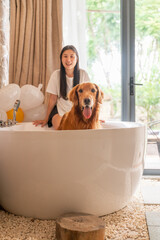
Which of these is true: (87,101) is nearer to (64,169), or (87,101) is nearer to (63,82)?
(64,169)

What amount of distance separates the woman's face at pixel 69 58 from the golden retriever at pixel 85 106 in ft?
2.01

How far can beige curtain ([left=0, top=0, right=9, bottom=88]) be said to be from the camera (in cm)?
284

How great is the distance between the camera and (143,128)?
6.21 ft

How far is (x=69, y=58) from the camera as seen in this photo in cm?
264

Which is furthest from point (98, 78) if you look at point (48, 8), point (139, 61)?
point (48, 8)

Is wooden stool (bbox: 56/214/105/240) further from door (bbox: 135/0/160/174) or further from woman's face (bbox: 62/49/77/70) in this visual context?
door (bbox: 135/0/160/174)

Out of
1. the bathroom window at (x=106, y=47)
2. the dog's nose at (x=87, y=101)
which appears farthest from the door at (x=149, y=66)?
the dog's nose at (x=87, y=101)

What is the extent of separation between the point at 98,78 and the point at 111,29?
2.00ft

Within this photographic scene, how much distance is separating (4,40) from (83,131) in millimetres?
1776

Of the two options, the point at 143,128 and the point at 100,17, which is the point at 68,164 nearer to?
the point at 143,128

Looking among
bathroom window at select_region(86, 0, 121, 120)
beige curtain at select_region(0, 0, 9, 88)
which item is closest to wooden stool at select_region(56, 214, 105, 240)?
beige curtain at select_region(0, 0, 9, 88)

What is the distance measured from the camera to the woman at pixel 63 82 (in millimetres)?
2652

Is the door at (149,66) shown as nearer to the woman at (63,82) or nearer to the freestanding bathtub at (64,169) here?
the woman at (63,82)

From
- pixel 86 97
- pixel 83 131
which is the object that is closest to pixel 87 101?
pixel 86 97
